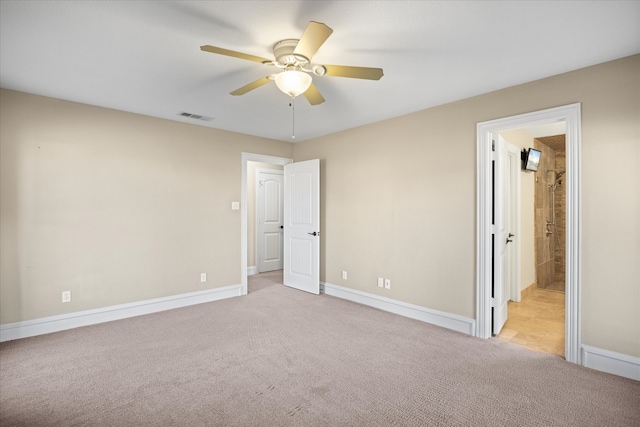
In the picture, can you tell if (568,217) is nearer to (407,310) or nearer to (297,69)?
(407,310)

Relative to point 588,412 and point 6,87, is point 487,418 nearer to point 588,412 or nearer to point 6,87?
point 588,412

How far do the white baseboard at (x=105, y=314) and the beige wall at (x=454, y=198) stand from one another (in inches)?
70.4

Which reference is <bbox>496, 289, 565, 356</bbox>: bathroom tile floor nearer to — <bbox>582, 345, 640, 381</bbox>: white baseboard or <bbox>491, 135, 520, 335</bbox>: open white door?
<bbox>491, 135, 520, 335</bbox>: open white door

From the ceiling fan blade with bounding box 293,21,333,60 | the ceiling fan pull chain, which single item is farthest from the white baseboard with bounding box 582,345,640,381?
the ceiling fan pull chain

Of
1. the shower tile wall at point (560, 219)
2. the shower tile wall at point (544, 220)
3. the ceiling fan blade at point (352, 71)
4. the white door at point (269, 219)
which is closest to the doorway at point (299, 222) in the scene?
the white door at point (269, 219)

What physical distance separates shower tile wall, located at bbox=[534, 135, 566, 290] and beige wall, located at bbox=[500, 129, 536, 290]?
26 cm

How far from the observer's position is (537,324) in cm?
374

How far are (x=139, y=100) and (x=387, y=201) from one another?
319cm

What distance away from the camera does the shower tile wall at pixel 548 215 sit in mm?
5406

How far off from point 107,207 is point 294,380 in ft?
9.98

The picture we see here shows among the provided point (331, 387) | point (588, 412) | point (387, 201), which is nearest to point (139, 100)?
point (387, 201)

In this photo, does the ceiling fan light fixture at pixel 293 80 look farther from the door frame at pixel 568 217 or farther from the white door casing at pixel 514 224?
the white door casing at pixel 514 224

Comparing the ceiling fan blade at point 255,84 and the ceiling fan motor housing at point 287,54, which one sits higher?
the ceiling fan motor housing at point 287,54

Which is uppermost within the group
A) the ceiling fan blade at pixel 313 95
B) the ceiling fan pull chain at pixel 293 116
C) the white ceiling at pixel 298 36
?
the ceiling fan pull chain at pixel 293 116
